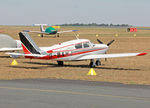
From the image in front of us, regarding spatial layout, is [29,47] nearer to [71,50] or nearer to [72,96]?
[71,50]

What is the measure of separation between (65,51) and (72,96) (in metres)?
13.2

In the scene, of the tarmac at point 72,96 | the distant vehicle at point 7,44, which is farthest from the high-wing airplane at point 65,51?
the distant vehicle at point 7,44

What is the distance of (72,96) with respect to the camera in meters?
14.3

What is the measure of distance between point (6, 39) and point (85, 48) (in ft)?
43.3

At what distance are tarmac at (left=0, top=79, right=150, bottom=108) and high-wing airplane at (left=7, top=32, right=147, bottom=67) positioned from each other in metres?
8.41

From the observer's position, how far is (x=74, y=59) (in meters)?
28.0

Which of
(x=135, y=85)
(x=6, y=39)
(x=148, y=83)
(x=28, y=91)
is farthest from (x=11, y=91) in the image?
(x=6, y=39)

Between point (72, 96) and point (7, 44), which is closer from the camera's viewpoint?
point (72, 96)

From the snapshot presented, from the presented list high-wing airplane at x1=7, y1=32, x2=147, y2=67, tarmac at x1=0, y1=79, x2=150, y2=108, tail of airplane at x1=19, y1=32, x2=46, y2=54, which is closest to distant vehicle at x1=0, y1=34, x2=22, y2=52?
high-wing airplane at x1=7, y1=32, x2=147, y2=67

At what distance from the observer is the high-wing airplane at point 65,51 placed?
2634 centimetres

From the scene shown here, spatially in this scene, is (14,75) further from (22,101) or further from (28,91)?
(22,101)

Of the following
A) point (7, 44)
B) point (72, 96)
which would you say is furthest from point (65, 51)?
point (72, 96)

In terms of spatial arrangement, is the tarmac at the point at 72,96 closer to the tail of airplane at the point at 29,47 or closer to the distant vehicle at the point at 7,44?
the tail of airplane at the point at 29,47

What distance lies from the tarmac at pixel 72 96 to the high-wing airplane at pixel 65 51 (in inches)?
331
